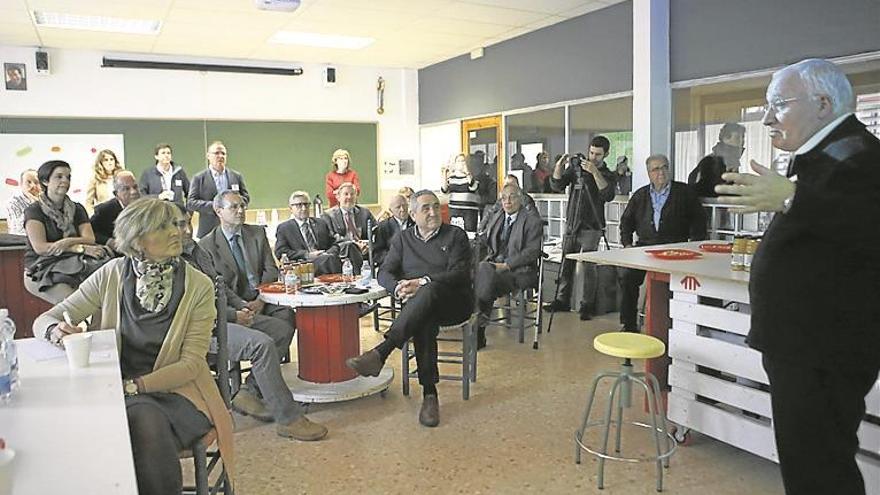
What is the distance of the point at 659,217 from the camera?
15.9ft

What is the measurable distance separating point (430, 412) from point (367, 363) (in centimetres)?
42

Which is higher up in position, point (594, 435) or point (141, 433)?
point (141, 433)

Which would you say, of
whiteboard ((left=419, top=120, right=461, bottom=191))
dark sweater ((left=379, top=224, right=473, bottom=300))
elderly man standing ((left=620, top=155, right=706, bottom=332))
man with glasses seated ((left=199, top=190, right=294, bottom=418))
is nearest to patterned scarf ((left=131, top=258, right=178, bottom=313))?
man with glasses seated ((left=199, top=190, right=294, bottom=418))

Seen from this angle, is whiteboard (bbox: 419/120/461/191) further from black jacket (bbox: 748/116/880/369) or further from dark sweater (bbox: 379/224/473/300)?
black jacket (bbox: 748/116/880/369)

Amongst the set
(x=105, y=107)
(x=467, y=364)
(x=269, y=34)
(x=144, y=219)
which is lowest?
(x=467, y=364)

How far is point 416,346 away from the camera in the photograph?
11.8 feet

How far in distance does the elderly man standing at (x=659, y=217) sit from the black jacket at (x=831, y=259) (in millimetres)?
3061

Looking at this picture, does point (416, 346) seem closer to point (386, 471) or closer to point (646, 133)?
point (386, 471)

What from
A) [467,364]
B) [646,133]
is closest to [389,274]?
[467,364]

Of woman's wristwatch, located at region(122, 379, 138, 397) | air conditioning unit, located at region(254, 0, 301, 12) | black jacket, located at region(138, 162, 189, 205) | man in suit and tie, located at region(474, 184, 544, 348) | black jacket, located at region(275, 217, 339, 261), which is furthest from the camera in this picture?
black jacket, located at region(138, 162, 189, 205)

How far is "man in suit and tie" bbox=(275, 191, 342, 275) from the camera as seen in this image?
5.06m

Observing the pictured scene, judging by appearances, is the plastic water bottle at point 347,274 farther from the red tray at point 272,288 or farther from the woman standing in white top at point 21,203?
the woman standing in white top at point 21,203

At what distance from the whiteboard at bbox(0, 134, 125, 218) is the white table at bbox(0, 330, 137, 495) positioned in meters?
5.65

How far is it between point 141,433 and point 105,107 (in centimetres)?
650
